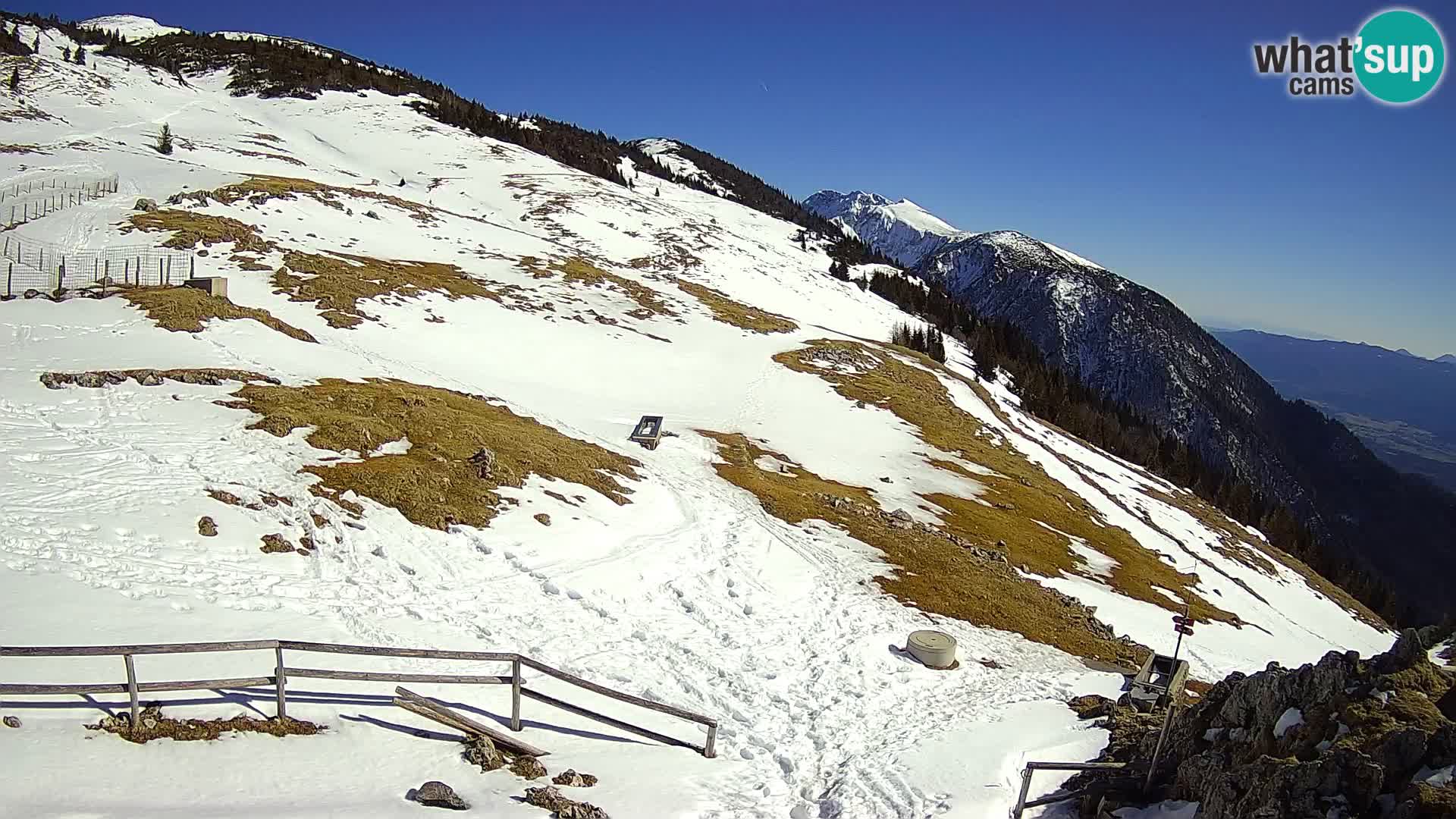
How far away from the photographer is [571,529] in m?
23.8

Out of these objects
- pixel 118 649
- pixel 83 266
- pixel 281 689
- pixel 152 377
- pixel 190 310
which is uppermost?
pixel 83 266

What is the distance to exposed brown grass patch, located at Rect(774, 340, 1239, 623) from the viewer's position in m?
35.3

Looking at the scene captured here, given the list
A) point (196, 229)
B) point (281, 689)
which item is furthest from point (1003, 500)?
point (196, 229)

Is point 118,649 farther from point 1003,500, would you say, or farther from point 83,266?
point 1003,500

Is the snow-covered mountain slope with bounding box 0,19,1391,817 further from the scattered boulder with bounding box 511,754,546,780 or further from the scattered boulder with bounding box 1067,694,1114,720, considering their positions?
the scattered boulder with bounding box 1067,694,1114,720

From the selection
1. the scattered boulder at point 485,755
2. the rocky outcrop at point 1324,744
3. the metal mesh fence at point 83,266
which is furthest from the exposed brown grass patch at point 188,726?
the metal mesh fence at point 83,266

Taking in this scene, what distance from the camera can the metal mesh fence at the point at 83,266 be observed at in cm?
3519

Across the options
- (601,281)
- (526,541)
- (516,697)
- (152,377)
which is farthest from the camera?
(601,281)

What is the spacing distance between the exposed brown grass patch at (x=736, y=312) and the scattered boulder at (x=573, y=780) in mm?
60606

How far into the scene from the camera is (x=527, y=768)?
11.9 metres

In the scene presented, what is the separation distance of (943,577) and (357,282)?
41.7 meters

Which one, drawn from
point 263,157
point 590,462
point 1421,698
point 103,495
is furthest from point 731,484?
point 263,157

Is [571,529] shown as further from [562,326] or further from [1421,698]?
[562,326]

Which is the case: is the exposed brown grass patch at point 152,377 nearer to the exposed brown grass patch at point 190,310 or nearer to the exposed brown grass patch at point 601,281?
the exposed brown grass patch at point 190,310
